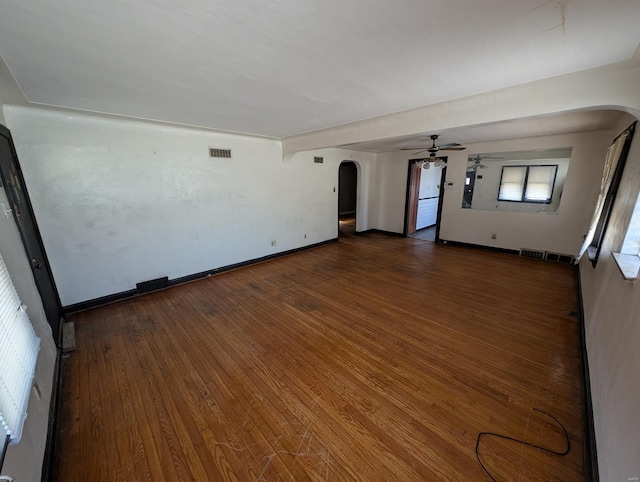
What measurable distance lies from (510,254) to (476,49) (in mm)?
4997

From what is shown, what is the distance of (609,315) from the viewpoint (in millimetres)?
1766

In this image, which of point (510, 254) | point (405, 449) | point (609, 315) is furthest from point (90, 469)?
point (510, 254)

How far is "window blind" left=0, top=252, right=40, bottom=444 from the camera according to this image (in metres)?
1.03

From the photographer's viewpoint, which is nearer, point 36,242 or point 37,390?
point 37,390

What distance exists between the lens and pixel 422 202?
291 inches

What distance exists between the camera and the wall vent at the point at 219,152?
12.7 ft

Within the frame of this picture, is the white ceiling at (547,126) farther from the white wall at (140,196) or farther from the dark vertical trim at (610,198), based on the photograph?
the white wall at (140,196)

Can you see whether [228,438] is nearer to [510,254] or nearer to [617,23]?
[617,23]

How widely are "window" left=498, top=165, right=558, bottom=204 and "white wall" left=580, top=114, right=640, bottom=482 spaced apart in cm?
261

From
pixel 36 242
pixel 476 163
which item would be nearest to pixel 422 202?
pixel 476 163

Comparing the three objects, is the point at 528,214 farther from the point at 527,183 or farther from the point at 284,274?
the point at 284,274

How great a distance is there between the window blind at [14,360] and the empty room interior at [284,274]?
21 mm

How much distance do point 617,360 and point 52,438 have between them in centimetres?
344

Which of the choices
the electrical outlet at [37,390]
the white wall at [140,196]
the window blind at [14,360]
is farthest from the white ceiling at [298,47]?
the electrical outlet at [37,390]
